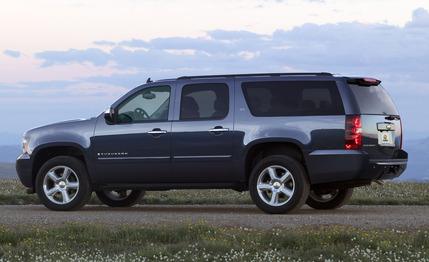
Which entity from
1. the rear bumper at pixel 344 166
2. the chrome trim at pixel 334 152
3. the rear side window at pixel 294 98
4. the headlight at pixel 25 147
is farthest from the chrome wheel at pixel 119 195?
the chrome trim at pixel 334 152

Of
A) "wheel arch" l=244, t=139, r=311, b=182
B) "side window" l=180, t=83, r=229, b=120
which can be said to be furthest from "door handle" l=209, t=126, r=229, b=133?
"wheel arch" l=244, t=139, r=311, b=182

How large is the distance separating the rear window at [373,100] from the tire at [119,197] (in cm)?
471

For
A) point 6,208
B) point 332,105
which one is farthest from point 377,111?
point 6,208

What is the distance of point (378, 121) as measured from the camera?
14.4 m

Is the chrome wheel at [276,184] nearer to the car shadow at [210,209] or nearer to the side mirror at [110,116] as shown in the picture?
the car shadow at [210,209]

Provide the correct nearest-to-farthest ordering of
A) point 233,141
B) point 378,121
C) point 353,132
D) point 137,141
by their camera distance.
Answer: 1. point 353,132
2. point 378,121
3. point 233,141
4. point 137,141

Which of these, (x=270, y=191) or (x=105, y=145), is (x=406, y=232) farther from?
(x=105, y=145)

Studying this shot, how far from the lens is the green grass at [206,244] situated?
1017cm

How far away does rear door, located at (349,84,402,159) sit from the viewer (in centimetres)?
1427

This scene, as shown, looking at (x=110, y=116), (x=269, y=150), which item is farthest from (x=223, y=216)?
(x=110, y=116)

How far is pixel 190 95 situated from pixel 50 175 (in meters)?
2.64

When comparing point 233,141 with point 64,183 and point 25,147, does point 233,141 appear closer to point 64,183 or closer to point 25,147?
point 64,183

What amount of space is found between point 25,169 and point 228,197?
4785 millimetres

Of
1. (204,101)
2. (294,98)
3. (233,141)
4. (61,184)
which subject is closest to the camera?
(294,98)
